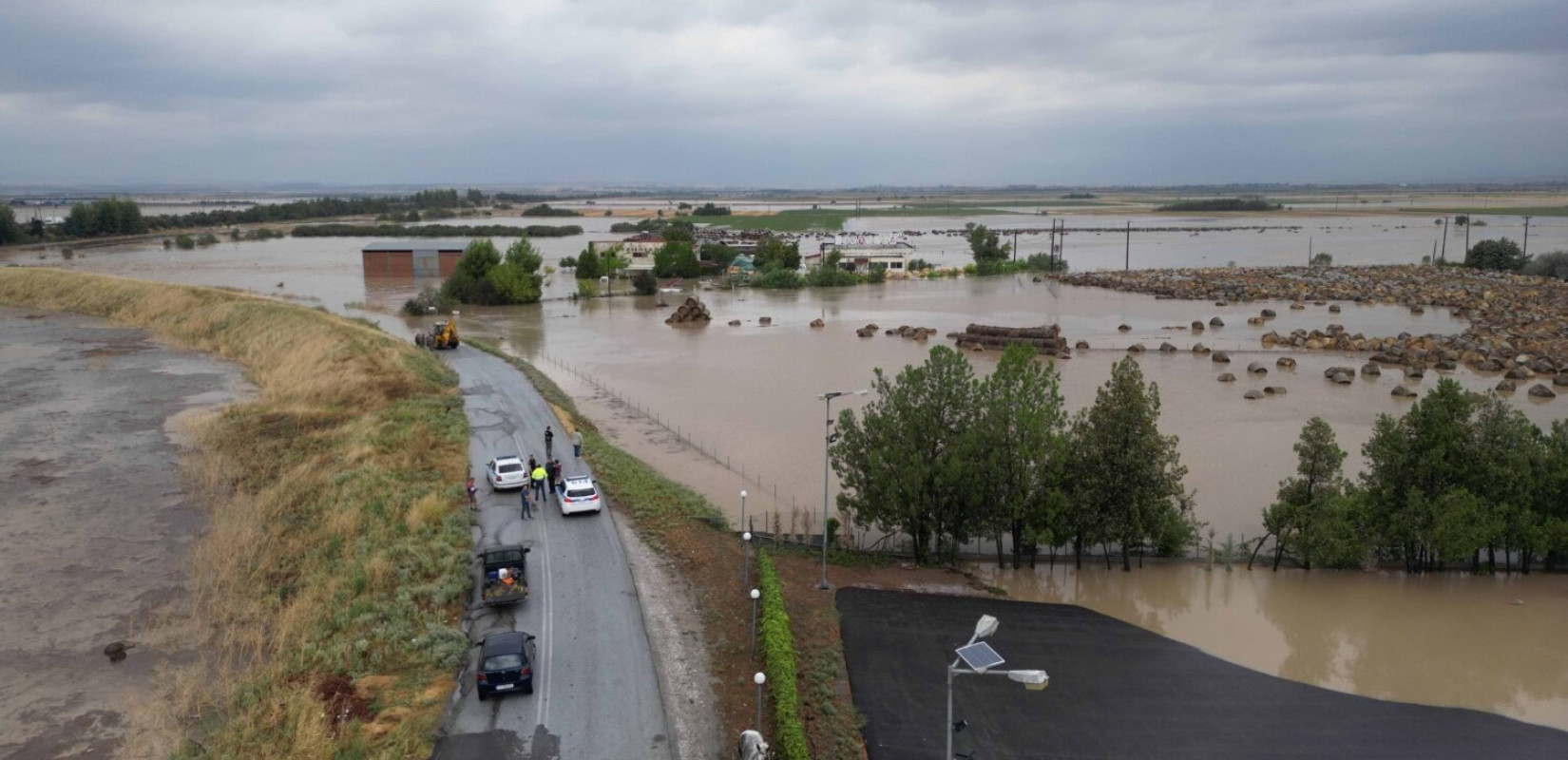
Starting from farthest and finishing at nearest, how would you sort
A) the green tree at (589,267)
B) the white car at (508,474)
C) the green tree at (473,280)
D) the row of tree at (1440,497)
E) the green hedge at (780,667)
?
the green tree at (589,267) < the green tree at (473,280) < the white car at (508,474) < the row of tree at (1440,497) < the green hedge at (780,667)

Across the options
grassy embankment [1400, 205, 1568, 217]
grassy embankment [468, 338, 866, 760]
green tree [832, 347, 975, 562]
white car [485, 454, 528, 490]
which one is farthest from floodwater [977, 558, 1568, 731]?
grassy embankment [1400, 205, 1568, 217]

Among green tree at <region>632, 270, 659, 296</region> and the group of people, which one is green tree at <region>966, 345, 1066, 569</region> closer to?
the group of people

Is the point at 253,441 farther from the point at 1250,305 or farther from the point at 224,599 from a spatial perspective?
the point at 1250,305

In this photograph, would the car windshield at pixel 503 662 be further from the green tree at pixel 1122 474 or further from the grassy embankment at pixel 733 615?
the green tree at pixel 1122 474

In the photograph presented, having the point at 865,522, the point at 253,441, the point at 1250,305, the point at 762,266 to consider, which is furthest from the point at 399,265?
the point at 865,522

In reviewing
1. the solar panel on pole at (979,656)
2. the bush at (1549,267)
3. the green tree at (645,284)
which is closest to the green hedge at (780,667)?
the solar panel on pole at (979,656)
